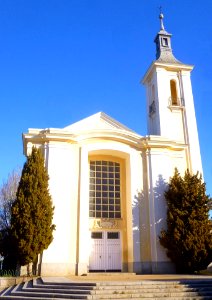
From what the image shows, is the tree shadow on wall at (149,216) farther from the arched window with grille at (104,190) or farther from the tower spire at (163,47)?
the tower spire at (163,47)

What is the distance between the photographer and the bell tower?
845 inches

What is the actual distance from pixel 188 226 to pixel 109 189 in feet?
16.4

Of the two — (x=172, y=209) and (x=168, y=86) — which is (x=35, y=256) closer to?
(x=172, y=209)

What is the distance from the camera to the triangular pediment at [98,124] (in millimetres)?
20594

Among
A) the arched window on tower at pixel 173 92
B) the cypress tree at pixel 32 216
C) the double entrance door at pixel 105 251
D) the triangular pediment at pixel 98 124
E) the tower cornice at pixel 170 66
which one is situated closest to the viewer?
the cypress tree at pixel 32 216

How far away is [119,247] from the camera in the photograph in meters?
18.7

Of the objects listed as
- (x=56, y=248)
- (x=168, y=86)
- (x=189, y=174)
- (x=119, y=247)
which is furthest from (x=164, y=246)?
(x=168, y=86)

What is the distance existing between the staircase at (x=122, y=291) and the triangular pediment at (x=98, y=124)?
10593 millimetres

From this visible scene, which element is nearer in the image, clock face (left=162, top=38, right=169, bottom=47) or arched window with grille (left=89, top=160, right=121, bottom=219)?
arched window with grille (left=89, top=160, right=121, bottom=219)

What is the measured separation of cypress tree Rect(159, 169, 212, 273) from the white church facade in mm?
671

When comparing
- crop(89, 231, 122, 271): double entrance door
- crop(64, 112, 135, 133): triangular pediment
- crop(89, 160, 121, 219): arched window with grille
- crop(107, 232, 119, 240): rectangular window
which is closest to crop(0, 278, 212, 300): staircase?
crop(89, 231, 122, 271): double entrance door

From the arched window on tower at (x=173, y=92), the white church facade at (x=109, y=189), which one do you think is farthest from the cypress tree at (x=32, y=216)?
the arched window on tower at (x=173, y=92)

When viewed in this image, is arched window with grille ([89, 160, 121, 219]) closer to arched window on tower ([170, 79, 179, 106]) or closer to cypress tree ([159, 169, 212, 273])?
cypress tree ([159, 169, 212, 273])

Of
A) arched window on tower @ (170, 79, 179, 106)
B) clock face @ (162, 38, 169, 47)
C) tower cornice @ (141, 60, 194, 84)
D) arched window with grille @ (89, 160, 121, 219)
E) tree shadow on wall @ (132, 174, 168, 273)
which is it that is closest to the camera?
tree shadow on wall @ (132, 174, 168, 273)
